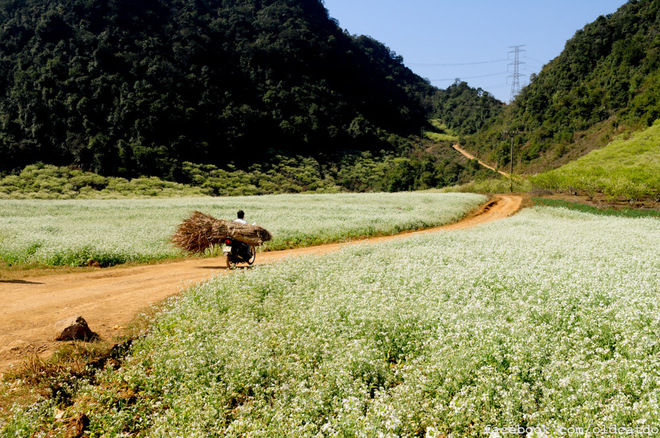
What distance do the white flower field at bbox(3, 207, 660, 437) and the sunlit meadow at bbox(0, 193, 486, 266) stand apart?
8488mm

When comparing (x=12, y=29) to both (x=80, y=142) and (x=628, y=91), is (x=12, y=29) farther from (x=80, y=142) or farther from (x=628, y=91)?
(x=628, y=91)

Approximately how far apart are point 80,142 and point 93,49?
28793 mm

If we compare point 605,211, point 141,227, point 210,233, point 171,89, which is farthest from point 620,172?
point 171,89

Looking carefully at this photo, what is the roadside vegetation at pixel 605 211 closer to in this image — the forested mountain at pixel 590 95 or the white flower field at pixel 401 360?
the white flower field at pixel 401 360

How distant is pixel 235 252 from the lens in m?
13.8

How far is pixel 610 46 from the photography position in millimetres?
98688

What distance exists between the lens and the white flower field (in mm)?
4582

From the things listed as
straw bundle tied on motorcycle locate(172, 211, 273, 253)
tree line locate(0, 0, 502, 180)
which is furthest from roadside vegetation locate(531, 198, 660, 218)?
tree line locate(0, 0, 502, 180)

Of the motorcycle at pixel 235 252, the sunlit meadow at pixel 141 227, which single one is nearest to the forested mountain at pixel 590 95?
the sunlit meadow at pixel 141 227

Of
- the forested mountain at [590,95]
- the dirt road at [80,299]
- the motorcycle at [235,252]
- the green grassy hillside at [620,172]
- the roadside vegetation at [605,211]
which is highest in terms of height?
A: the forested mountain at [590,95]

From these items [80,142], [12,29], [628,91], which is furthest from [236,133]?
[628,91]

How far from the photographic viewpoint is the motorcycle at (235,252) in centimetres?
1353

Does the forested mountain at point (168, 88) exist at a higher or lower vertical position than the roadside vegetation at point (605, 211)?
higher

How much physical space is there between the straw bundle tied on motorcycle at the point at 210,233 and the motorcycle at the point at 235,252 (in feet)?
0.60
